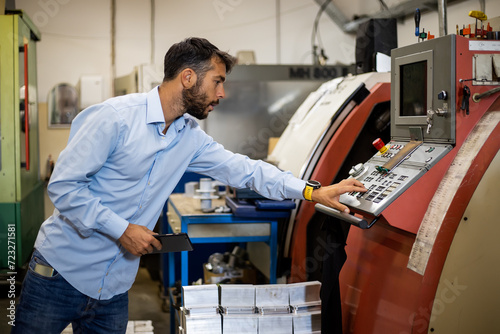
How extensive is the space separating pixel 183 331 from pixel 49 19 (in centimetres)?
481

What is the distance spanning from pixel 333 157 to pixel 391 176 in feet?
3.30

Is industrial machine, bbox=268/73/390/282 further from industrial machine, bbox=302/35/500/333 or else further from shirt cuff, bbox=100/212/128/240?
shirt cuff, bbox=100/212/128/240

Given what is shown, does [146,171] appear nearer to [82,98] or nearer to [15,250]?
[15,250]

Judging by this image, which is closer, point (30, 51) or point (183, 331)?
point (183, 331)

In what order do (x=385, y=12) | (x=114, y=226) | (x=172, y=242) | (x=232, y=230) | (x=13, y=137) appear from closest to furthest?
(x=114, y=226), (x=172, y=242), (x=232, y=230), (x=13, y=137), (x=385, y=12)

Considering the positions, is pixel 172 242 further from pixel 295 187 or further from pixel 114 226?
pixel 295 187

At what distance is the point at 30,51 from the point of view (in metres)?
4.43

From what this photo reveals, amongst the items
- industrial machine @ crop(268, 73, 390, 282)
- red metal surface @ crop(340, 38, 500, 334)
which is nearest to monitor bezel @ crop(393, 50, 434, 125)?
red metal surface @ crop(340, 38, 500, 334)

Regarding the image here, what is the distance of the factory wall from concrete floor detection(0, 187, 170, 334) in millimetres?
2106

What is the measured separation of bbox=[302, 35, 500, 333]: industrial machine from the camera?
1771 mm

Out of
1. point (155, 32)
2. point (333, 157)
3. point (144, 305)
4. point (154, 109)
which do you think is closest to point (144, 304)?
point (144, 305)

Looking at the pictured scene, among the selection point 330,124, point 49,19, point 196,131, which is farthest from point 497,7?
point 49,19

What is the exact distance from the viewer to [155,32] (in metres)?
6.09

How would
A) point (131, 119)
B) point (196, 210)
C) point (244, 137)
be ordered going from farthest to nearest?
point (244, 137) → point (196, 210) → point (131, 119)
